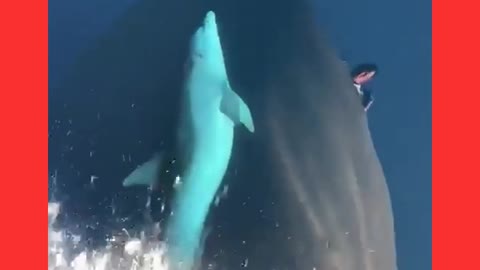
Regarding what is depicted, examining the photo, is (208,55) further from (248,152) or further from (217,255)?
(217,255)

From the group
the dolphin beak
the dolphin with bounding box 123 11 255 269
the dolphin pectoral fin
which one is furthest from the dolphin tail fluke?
the dolphin beak

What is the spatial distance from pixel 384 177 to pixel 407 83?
0.68 ft

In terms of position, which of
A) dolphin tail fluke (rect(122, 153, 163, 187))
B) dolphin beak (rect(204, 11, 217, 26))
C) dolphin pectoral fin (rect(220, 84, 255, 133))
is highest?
dolphin beak (rect(204, 11, 217, 26))

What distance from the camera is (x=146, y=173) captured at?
1.63 meters

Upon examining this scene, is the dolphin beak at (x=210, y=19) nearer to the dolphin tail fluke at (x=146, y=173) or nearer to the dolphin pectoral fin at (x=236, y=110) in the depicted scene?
the dolphin pectoral fin at (x=236, y=110)

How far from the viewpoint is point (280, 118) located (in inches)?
64.7

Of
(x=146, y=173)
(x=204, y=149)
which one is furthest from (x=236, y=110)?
(x=146, y=173)

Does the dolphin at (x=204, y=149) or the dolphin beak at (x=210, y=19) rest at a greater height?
the dolphin beak at (x=210, y=19)

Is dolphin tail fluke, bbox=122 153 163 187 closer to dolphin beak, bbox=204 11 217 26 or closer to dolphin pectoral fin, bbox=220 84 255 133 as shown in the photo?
dolphin pectoral fin, bbox=220 84 255 133

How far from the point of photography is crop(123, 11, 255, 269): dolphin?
1.63 meters

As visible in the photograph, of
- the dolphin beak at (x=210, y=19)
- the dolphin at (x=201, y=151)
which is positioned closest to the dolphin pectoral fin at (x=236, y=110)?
the dolphin at (x=201, y=151)

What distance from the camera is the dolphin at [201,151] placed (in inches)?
64.2

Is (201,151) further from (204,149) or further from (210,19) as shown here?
(210,19)

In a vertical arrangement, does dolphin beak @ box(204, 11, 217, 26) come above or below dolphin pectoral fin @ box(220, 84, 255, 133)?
above
